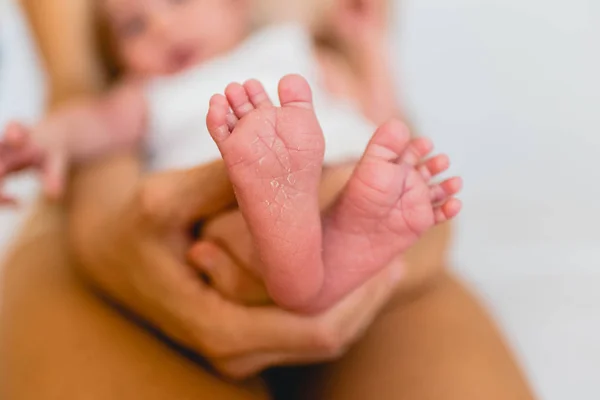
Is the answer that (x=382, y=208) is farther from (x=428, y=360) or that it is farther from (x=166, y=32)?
(x=166, y=32)

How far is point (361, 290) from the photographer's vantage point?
61 centimetres

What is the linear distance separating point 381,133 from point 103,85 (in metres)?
0.54

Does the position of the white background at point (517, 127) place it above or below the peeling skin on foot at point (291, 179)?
below

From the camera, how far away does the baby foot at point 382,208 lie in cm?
51

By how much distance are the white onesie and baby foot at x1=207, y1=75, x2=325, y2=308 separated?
7.8 inches

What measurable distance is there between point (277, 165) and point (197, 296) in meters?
0.18

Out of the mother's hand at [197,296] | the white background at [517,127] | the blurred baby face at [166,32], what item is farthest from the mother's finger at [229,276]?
the white background at [517,127]

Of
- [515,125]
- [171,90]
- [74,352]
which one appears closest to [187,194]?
[74,352]

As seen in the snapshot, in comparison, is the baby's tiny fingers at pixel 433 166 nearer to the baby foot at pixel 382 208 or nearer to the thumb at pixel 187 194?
the baby foot at pixel 382 208

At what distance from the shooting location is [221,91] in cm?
76

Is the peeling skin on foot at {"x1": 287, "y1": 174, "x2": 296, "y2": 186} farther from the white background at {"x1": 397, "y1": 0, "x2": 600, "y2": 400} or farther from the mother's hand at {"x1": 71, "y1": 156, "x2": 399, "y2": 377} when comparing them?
the white background at {"x1": 397, "y1": 0, "x2": 600, "y2": 400}

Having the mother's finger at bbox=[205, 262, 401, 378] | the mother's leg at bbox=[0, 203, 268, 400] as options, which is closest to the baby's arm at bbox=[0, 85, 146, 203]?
the mother's leg at bbox=[0, 203, 268, 400]

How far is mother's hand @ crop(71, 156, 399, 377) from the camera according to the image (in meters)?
0.57

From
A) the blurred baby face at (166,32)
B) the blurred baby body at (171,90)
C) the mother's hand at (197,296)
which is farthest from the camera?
the blurred baby face at (166,32)
